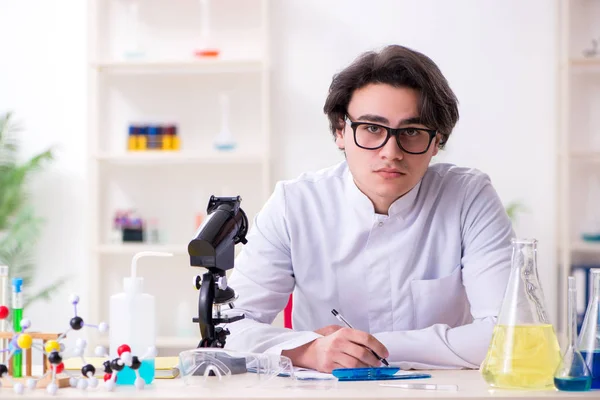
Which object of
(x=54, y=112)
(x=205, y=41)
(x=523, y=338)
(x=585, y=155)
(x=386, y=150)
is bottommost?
(x=523, y=338)

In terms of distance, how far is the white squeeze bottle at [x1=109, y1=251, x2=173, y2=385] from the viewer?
127 centimetres

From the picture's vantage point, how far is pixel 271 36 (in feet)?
13.9

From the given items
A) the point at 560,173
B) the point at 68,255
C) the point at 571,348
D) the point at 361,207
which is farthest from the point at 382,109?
the point at 68,255

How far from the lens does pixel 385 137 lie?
5.94 ft

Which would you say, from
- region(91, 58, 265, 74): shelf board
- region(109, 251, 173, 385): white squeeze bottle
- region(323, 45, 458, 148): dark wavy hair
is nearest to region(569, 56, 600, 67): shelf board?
region(91, 58, 265, 74): shelf board

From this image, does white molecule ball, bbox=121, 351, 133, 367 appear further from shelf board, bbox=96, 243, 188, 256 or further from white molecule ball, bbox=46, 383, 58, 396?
shelf board, bbox=96, 243, 188, 256

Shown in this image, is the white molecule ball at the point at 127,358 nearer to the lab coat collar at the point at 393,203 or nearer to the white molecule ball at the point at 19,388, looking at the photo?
the white molecule ball at the point at 19,388

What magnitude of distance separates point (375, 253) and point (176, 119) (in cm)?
247

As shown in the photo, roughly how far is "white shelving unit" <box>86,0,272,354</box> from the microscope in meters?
2.73

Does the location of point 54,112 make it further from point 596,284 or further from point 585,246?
point 596,284

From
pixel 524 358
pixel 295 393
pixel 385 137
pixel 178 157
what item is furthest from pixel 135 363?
pixel 178 157

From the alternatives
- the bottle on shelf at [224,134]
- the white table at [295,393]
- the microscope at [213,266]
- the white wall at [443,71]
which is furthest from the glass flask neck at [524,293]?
the white wall at [443,71]

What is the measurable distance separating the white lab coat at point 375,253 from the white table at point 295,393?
63 centimetres

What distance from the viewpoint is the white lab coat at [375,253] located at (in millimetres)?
1938
